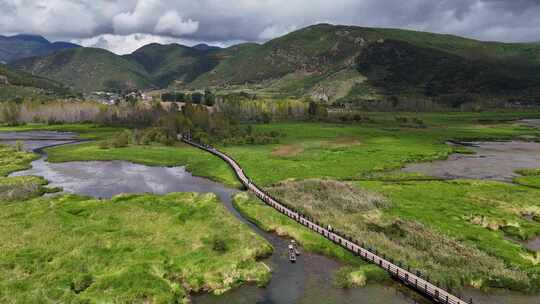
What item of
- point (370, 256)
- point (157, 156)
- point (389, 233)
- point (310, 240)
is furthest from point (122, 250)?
point (157, 156)

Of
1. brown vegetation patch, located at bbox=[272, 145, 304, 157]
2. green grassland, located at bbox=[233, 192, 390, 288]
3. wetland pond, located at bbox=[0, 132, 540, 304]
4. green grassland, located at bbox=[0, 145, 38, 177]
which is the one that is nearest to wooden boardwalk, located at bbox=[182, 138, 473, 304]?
green grassland, located at bbox=[233, 192, 390, 288]

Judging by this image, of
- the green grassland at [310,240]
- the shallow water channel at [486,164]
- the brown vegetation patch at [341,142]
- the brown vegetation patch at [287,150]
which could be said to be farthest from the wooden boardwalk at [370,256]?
the brown vegetation patch at [341,142]

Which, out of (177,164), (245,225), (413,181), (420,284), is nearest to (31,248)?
(245,225)

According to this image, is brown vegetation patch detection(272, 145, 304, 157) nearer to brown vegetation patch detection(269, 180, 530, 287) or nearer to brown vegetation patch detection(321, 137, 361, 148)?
brown vegetation patch detection(321, 137, 361, 148)

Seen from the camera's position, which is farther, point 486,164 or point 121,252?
point 486,164

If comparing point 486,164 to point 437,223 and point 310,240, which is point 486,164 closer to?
point 437,223

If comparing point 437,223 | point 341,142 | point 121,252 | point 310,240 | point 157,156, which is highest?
point 341,142
